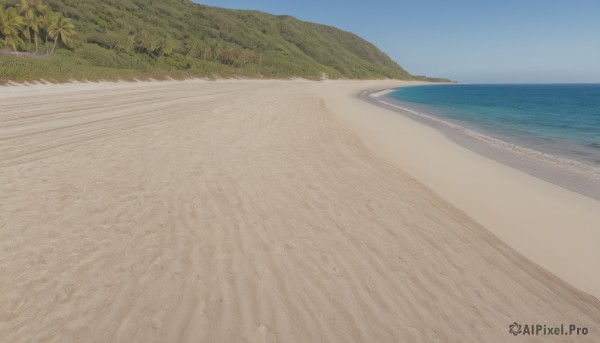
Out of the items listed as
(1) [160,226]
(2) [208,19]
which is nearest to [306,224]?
(1) [160,226]

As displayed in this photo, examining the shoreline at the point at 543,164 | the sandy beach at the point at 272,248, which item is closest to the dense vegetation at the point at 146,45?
the sandy beach at the point at 272,248

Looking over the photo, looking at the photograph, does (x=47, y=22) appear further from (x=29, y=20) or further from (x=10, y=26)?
(x=10, y=26)

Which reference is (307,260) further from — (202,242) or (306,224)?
(202,242)

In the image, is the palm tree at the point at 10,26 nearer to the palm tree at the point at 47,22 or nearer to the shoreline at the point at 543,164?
the palm tree at the point at 47,22

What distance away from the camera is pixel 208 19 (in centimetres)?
10219

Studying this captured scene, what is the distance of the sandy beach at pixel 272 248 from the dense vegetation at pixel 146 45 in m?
22.5

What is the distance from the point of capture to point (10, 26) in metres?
39.4

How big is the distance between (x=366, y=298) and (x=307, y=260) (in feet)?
3.01

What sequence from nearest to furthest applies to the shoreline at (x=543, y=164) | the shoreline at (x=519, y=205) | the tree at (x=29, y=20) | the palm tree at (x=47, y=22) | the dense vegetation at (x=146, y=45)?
1. the shoreline at (x=519, y=205)
2. the shoreline at (x=543, y=164)
3. the dense vegetation at (x=146, y=45)
4. the tree at (x=29, y=20)
5. the palm tree at (x=47, y=22)

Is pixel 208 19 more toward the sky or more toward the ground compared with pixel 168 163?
more toward the sky

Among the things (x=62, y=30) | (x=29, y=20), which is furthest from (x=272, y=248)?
(x=29, y=20)

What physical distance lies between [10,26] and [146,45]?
18.7 meters

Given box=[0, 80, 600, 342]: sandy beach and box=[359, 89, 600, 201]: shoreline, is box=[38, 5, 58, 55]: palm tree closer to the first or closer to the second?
box=[0, 80, 600, 342]: sandy beach

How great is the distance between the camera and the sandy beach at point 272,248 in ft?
10.3
